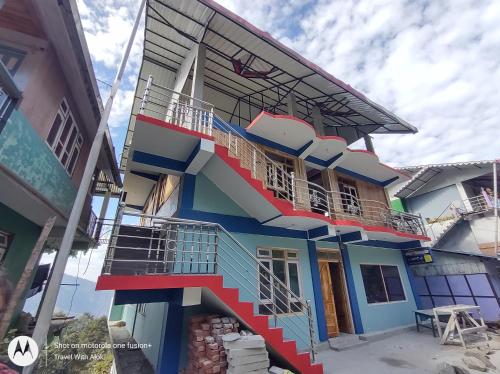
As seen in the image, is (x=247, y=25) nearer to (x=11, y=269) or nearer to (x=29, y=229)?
(x=29, y=229)

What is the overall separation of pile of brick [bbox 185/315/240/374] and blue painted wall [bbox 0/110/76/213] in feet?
14.8

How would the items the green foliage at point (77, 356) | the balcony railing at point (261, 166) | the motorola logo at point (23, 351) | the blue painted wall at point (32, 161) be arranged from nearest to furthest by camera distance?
the motorola logo at point (23, 351) < the blue painted wall at point (32, 161) < the balcony railing at point (261, 166) < the green foliage at point (77, 356)

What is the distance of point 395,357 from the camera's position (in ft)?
22.7

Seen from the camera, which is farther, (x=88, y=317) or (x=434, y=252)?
(x=88, y=317)

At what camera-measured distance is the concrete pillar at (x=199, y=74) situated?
787 cm

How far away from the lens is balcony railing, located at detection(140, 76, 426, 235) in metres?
6.85

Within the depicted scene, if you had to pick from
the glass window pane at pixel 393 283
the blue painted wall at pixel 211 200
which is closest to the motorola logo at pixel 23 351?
the blue painted wall at pixel 211 200

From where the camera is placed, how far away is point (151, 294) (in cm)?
521

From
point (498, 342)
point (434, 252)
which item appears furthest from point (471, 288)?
point (498, 342)

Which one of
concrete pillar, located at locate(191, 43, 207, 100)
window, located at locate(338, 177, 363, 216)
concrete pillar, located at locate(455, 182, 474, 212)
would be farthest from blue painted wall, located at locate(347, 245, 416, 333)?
concrete pillar, located at locate(191, 43, 207, 100)

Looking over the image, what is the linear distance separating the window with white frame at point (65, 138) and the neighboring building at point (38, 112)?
2cm

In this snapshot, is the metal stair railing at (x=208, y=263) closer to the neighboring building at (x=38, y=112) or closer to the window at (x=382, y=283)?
the neighboring building at (x=38, y=112)

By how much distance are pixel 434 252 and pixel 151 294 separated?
14006mm

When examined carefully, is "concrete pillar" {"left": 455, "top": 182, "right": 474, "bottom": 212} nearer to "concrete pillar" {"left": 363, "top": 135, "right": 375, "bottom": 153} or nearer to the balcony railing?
the balcony railing
